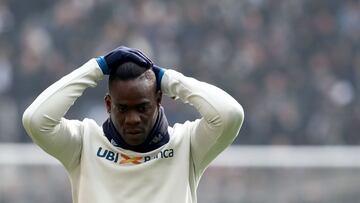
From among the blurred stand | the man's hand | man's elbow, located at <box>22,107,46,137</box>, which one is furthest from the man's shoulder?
the blurred stand

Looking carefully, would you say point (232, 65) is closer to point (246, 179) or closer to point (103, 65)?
point (246, 179)

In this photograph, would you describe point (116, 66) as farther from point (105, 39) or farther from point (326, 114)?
point (105, 39)

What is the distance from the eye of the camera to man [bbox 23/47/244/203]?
5012 millimetres

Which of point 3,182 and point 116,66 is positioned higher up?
point 116,66

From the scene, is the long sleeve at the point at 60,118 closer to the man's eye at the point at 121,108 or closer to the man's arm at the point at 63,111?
the man's arm at the point at 63,111

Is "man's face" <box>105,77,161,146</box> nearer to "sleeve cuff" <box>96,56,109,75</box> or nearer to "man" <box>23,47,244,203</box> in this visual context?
"man" <box>23,47,244,203</box>

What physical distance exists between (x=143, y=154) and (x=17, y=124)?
1026 centimetres

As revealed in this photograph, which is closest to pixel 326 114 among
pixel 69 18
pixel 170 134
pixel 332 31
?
pixel 332 31

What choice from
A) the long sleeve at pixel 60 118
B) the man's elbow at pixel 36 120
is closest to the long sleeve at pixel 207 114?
the long sleeve at pixel 60 118

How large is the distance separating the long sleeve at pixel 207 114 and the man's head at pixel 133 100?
13cm

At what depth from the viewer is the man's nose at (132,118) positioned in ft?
16.2

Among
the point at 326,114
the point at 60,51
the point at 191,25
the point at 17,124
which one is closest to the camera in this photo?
the point at 17,124

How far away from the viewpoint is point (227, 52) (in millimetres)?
17797

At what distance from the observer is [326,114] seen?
640 inches
